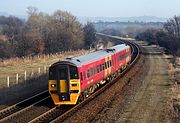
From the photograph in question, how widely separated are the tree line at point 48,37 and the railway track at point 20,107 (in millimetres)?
53229

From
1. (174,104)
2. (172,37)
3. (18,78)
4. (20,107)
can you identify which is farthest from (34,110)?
(172,37)

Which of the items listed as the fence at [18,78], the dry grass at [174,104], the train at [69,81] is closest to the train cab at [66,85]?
the train at [69,81]

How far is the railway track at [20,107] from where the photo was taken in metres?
18.3

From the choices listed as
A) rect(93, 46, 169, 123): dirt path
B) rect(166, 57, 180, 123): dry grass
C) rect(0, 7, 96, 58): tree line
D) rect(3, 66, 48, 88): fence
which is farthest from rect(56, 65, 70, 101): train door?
rect(0, 7, 96, 58): tree line

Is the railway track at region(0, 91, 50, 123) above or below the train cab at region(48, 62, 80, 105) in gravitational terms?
below

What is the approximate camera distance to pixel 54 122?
671 inches

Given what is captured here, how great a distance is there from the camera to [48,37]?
291 ft

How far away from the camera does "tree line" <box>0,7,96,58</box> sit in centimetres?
7925

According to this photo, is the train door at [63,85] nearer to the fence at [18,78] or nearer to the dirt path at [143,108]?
the dirt path at [143,108]

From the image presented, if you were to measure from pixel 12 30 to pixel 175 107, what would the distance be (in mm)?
93604

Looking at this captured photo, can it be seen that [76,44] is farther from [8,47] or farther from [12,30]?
[12,30]

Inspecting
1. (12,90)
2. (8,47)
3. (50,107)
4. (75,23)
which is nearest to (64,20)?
(75,23)

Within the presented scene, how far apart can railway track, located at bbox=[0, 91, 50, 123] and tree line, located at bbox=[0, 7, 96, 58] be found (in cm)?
5323

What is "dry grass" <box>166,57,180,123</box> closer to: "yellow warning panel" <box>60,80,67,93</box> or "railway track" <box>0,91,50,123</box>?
"yellow warning panel" <box>60,80,67,93</box>
